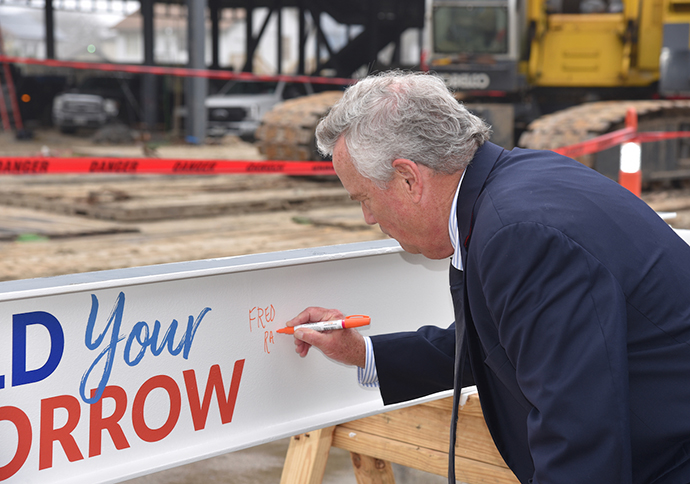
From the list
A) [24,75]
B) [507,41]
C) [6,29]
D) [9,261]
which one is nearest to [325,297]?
[9,261]

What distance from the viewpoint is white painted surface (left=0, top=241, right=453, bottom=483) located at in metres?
1.57

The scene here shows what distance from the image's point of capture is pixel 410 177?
5.19 ft

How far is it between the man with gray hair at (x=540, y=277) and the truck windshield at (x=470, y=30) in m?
7.91

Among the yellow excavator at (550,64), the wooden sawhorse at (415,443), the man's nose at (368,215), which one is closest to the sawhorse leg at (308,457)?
the wooden sawhorse at (415,443)

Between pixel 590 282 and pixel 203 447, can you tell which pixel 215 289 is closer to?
pixel 203 447

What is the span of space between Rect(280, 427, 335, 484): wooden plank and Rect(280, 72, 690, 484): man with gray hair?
58 centimetres

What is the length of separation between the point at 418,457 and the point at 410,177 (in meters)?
1.02

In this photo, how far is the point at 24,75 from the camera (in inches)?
993

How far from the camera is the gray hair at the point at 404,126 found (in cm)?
152

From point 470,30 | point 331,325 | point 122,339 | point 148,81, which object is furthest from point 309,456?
point 148,81

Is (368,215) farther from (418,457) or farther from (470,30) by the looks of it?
(470,30)

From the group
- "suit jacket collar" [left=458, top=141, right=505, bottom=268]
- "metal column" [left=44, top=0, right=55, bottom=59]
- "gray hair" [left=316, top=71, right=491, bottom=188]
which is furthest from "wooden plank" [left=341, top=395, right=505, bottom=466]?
"metal column" [left=44, top=0, right=55, bottom=59]

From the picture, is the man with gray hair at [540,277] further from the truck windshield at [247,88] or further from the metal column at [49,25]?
the metal column at [49,25]

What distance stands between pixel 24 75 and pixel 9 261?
2214 centimetres
